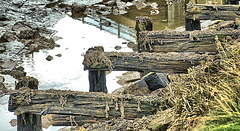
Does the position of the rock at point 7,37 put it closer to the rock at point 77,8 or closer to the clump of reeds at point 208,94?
the rock at point 77,8

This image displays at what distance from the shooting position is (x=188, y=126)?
323 centimetres

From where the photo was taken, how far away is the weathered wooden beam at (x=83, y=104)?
4188mm

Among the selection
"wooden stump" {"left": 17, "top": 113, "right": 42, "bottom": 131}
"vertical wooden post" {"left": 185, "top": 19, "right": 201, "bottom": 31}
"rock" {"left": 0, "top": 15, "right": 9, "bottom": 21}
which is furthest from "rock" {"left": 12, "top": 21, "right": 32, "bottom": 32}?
"wooden stump" {"left": 17, "top": 113, "right": 42, "bottom": 131}

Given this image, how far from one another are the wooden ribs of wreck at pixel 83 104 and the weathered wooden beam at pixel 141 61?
1.05 m

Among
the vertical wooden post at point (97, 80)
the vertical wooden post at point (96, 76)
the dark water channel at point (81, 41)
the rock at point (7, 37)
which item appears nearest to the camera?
the vertical wooden post at point (96, 76)

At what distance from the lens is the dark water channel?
36.9 ft

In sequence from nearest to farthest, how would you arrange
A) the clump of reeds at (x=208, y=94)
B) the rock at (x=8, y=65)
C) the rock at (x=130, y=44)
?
1. the clump of reeds at (x=208, y=94)
2. the rock at (x=8, y=65)
3. the rock at (x=130, y=44)

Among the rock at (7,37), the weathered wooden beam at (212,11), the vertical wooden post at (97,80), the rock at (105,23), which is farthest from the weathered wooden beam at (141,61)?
the rock at (105,23)

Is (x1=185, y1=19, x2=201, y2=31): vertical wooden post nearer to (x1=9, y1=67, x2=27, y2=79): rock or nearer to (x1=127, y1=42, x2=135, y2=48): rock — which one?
(x1=127, y1=42, x2=135, y2=48): rock

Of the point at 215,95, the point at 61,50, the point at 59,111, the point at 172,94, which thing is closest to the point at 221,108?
the point at 215,95

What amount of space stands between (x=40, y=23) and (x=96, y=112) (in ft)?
45.8

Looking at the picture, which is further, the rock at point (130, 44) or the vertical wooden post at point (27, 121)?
the rock at point (130, 44)

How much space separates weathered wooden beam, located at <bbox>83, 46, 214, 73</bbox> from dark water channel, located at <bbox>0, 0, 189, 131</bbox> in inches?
153

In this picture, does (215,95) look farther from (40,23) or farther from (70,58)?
(40,23)
